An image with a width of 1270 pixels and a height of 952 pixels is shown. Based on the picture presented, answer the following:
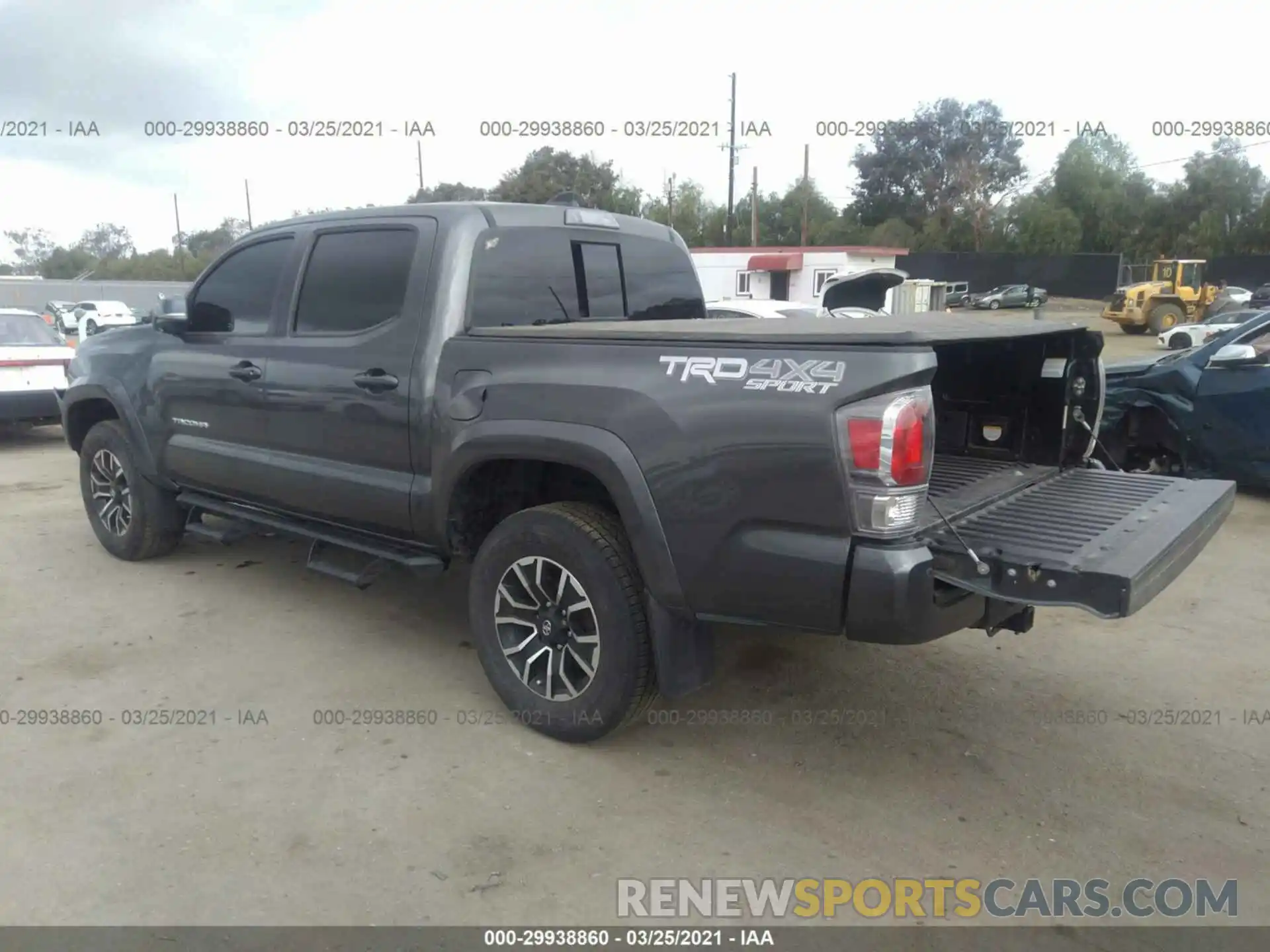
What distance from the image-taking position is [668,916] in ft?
8.92

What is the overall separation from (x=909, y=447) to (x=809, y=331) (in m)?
0.52

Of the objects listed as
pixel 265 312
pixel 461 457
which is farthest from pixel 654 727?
pixel 265 312

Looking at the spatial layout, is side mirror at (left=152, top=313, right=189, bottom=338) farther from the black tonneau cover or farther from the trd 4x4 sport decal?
the trd 4x4 sport decal

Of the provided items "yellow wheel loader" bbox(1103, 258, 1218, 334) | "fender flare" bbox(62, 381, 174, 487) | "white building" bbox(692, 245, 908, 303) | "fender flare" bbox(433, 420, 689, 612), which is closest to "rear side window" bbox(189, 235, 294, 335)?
"fender flare" bbox(62, 381, 174, 487)

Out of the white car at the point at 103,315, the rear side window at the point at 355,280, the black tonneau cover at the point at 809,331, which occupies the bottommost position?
the white car at the point at 103,315

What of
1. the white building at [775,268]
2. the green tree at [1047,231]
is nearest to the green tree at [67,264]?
the white building at [775,268]

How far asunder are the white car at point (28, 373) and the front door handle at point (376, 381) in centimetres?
733

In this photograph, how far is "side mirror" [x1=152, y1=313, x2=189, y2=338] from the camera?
5.00 m

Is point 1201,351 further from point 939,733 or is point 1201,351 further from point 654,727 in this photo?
point 654,727

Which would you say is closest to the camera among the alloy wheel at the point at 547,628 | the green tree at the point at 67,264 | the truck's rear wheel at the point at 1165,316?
the alloy wheel at the point at 547,628

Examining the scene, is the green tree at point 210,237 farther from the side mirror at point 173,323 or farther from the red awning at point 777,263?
the side mirror at point 173,323

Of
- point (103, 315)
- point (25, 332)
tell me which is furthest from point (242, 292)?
point (103, 315)

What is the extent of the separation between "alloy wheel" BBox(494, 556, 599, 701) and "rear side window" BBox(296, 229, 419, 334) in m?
1.24

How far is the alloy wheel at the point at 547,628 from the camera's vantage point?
3.45 meters
